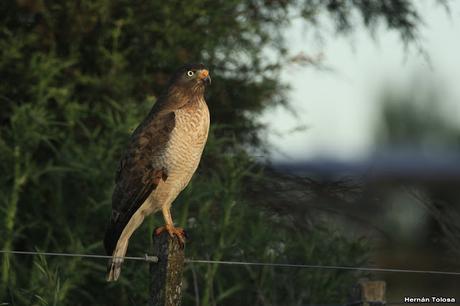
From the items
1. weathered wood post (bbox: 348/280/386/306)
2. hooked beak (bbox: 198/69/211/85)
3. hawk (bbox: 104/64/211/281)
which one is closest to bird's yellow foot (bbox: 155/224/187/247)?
hawk (bbox: 104/64/211/281)

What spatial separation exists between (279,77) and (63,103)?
87.7 inches

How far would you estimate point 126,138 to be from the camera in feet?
26.8

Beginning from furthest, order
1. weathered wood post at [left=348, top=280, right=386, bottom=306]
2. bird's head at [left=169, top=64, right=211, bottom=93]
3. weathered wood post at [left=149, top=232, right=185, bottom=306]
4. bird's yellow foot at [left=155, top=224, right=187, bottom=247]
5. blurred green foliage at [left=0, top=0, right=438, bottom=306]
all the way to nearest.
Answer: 1. blurred green foliage at [left=0, top=0, right=438, bottom=306]
2. bird's head at [left=169, top=64, right=211, bottom=93]
3. bird's yellow foot at [left=155, top=224, right=187, bottom=247]
4. weathered wood post at [left=348, top=280, right=386, bottom=306]
5. weathered wood post at [left=149, top=232, right=185, bottom=306]

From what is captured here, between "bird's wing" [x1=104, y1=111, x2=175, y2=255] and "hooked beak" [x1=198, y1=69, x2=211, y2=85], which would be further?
"hooked beak" [x1=198, y1=69, x2=211, y2=85]

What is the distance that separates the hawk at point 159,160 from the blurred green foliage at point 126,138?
0.50 meters

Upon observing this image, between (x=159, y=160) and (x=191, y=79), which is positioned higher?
(x=191, y=79)

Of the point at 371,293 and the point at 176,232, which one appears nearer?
the point at 371,293

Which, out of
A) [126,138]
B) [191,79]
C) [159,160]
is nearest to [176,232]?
[159,160]

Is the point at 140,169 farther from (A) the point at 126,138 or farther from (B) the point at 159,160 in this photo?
(A) the point at 126,138

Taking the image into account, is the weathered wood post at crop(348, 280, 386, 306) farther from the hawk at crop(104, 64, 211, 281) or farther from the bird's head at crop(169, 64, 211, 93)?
the bird's head at crop(169, 64, 211, 93)

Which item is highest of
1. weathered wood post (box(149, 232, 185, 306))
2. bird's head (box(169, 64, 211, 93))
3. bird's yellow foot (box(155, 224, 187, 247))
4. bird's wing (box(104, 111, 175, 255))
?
bird's head (box(169, 64, 211, 93))

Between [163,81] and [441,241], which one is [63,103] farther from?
[441,241]

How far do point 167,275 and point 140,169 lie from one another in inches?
56.8

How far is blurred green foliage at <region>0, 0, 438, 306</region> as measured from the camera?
7480 mm
